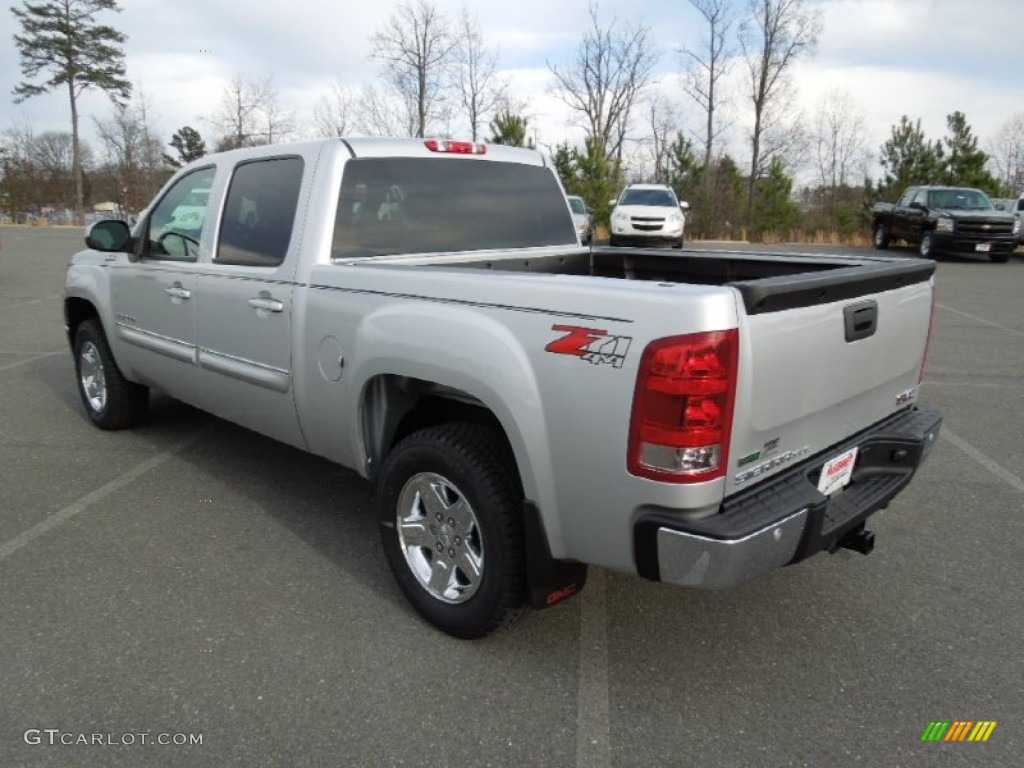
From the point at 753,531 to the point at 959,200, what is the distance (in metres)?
21.9

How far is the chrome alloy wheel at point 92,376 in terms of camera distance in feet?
17.1

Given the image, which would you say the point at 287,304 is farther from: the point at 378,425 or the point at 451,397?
the point at 451,397

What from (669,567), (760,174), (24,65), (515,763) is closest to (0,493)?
(515,763)

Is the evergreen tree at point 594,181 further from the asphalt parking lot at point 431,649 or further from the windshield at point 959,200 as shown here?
the asphalt parking lot at point 431,649

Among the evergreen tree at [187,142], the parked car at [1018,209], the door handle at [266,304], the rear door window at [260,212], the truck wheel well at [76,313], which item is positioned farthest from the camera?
the evergreen tree at [187,142]

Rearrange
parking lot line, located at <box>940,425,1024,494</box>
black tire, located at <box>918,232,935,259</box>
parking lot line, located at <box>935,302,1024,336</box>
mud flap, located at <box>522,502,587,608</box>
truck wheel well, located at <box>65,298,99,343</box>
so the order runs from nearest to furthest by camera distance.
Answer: mud flap, located at <box>522,502,587,608</box> → parking lot line, located at <box>940,425,1024,494</box> → truck wheel well, located at <box>65,298,99,343</box> → parking lot line, located at <box>935,302,1024,336</box> → black tire, located at <box>918,232,935,259</box>

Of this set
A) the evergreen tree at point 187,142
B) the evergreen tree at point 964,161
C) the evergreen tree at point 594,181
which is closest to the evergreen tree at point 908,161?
the evergreen tree at point 964,161

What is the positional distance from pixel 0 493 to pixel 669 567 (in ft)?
12.9

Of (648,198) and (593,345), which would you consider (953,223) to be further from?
(593,345)

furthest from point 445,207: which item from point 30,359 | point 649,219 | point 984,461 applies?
point 649,219

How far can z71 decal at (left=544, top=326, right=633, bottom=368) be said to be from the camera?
2088mm

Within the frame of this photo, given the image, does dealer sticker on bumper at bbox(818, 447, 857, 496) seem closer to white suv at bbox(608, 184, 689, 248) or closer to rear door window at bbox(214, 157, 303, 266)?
rear door window at bbox(214, 157, 303, 266)

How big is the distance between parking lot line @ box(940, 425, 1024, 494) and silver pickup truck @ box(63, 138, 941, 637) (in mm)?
1900

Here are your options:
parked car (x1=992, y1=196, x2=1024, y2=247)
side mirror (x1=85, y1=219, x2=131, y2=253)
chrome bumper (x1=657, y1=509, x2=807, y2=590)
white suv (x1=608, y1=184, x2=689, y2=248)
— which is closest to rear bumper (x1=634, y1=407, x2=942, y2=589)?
chrome bumper (x1=657, y1=509, x2=807, y2=590)
